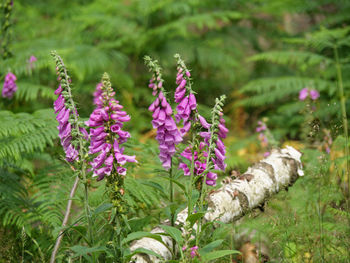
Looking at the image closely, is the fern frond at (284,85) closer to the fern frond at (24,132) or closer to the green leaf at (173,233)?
the fern frond at (24,132)

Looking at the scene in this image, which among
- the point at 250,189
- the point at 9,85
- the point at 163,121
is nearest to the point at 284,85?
the point at 250,189

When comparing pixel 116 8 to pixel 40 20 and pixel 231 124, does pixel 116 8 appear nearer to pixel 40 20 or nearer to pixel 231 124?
pixel 40 20

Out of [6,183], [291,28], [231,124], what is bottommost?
[6,183]

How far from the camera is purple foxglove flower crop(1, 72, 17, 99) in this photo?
3391 millimetres

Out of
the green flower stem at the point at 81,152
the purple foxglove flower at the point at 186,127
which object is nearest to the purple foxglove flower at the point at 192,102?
the purple foxglove flower at the point at 186,127

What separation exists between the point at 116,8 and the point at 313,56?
9.97ft

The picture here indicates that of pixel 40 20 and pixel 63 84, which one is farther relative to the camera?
pixel 40 20

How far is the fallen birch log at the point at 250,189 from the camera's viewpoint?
224 cm

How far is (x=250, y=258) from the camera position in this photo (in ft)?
8.46

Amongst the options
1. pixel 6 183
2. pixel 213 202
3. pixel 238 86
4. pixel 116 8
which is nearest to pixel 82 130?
pixel 213 202

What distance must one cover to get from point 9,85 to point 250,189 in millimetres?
2169

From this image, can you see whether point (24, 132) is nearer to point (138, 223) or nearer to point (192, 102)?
point (138, 223)

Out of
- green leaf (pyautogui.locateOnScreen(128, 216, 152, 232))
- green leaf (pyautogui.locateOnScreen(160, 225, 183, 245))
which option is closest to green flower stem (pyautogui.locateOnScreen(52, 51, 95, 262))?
green leaf (pyautogui.locateOnScreen(160, 225, 183, 245))

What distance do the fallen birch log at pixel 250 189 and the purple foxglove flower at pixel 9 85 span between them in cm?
195
